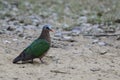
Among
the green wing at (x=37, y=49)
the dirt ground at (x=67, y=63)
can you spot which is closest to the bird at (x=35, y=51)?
the green wing at (x=37, y=49)

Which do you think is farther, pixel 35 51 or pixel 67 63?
pixel 67 63

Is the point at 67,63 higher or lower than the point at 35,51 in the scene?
lower

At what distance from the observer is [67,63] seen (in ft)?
26.5

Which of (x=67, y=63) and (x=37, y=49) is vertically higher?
(x=37, y=49)

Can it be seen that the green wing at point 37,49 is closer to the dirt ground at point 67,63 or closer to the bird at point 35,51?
the bird at point 35,51

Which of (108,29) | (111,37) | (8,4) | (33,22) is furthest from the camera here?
(8,4)

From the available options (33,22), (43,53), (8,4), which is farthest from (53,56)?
(8,4)

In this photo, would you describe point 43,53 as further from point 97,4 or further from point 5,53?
point 97,4

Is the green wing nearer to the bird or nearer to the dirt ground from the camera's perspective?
the bird

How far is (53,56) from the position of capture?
28.0 ft

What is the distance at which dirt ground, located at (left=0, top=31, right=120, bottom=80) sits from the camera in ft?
24.0

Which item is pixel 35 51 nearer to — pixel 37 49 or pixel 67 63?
pixel 37 49

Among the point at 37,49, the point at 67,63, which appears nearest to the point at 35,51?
the point at 37,49

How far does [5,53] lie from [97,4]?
821 centimetres
